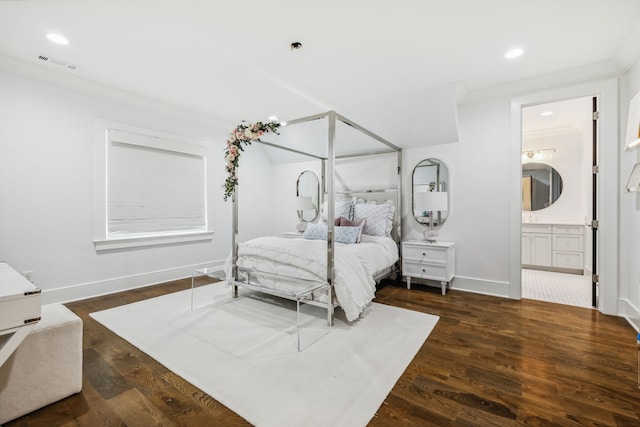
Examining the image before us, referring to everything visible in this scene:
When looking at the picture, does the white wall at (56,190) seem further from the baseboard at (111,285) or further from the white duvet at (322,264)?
the white duvet at (322,264)

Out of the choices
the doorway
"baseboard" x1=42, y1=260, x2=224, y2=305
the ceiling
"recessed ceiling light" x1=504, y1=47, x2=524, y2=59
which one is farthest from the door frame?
"baseboard" x1=42, y1=260, x2=224, y2=305

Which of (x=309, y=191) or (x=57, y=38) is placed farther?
(x=309, y=191)

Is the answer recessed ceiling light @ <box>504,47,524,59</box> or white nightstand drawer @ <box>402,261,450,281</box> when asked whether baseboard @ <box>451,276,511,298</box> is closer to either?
white nightstand drawer @ <box>402,261,450,281</box>

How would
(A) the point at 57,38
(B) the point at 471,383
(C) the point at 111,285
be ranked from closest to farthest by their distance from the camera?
1. (B) the point at 471,383
2. (A) the point at 57,38
3. (C) the point at 111,285

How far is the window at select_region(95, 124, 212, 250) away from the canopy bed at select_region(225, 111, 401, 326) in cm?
146

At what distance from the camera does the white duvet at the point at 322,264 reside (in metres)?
2.79

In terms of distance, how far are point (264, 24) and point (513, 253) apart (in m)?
3.78

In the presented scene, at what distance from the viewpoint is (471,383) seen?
1892 millimetres

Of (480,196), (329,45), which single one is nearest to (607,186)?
(480,196)

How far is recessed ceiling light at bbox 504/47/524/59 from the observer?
273 centimetres

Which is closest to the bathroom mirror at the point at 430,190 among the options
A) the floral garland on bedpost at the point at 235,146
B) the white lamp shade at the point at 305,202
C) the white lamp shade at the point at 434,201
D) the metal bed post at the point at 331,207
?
the white lamp shade at the point at 434,201

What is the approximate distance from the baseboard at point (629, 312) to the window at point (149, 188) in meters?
5.45

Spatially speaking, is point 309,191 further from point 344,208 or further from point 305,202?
point 344,208

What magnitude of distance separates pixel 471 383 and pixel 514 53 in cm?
298
